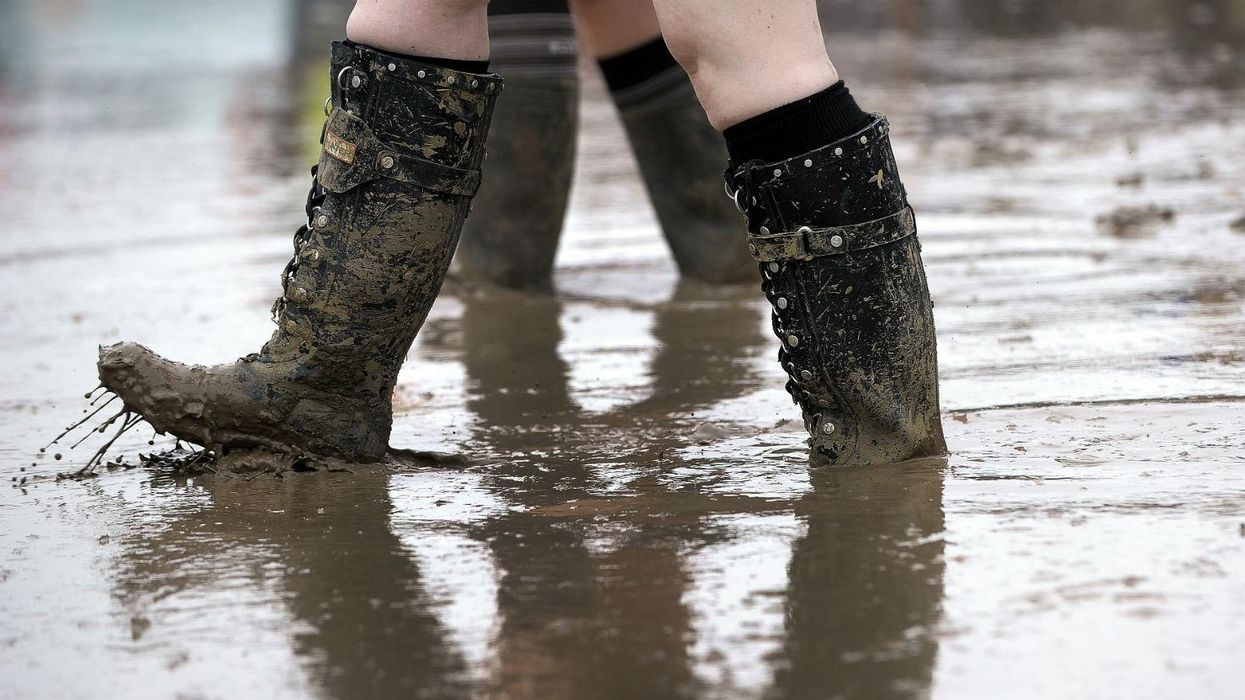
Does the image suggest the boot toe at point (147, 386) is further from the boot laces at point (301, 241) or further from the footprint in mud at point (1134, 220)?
the footprint in mud at point (1134, 220)

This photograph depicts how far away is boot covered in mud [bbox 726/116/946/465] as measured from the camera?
1.91 meters

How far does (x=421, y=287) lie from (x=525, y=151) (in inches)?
52.6

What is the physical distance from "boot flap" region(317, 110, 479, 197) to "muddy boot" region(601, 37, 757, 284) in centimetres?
129

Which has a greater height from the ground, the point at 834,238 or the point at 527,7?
the point at 527,7

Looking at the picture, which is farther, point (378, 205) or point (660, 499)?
point (378, 205)

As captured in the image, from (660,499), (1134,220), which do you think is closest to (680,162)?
(1134,220)

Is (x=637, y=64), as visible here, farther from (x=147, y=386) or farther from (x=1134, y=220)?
(x=147, y=386)

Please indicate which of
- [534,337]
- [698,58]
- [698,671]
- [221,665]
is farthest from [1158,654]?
[534,337]

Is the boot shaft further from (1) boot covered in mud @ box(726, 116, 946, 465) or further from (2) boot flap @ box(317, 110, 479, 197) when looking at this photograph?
(1) boot covered in mud @ box(726, 116, 946, 465)

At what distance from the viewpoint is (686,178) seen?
3.38 meters

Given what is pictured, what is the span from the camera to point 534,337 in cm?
299

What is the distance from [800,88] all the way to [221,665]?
3.12 ft

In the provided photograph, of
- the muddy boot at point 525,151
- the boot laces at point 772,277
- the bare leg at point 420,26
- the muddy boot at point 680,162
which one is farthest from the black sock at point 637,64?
the boot laces at point 772,277

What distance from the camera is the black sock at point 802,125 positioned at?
190 cm
